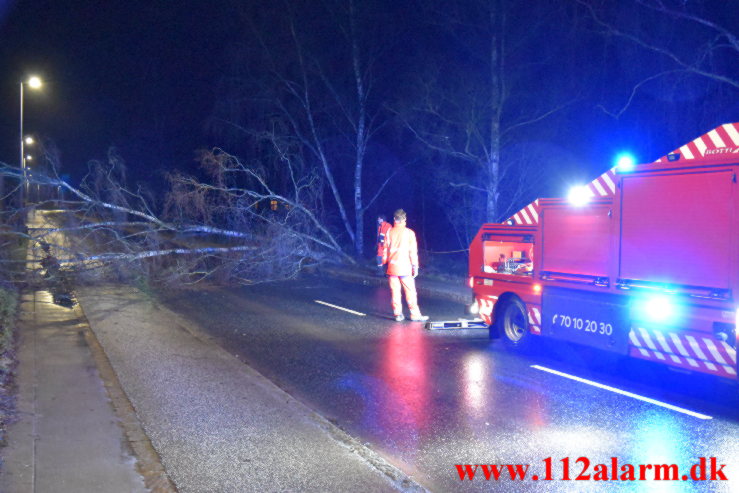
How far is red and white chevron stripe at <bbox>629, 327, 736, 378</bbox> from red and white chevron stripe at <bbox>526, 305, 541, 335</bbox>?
158 centimetres

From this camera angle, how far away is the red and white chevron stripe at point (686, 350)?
6312 mm

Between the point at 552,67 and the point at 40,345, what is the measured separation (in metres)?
13.5

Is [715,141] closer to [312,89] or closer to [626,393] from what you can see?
[626,393]

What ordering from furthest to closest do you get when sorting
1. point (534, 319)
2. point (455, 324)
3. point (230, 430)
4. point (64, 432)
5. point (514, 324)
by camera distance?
point (455, 324)
point (514, 324)
point (534, 319)
point (230, 430)
point (64, 432)

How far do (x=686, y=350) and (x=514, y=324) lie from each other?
2.94 meters

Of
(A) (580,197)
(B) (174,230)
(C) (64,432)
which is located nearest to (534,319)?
(A) (580,197)

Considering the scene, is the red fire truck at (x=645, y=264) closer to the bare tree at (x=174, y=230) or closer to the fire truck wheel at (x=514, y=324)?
the fire truck wheel at (x=514, y=324)

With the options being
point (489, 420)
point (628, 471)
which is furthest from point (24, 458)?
point (628, 471)

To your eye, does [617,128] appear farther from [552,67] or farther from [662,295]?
[662,295]

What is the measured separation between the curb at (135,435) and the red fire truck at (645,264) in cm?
508

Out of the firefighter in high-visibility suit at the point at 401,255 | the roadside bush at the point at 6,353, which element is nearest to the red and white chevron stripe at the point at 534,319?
the firefighter in high-visibility suit at the point at 401,255

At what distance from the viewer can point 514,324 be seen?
30.7 feet

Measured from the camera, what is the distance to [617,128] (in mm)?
16000

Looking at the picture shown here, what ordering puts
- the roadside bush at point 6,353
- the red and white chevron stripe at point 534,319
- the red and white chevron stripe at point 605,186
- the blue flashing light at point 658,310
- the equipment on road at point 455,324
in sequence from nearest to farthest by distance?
the roadside bush at point 6,353, the blue flashing light at point 658,310, the red and white chevron stripe at point 605,186, the red and white chevron stripe at point 534,319, the equipment on road at point 455,324
